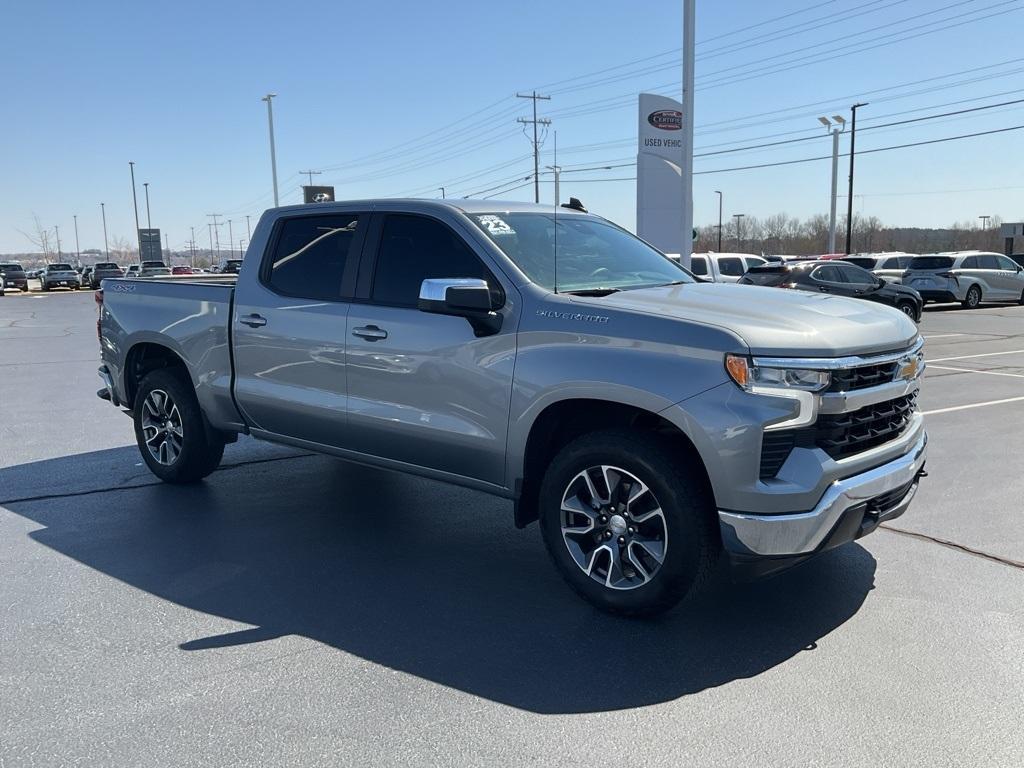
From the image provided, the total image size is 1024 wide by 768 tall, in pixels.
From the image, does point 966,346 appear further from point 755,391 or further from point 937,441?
point 755,391

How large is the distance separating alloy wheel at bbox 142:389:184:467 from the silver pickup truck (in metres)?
0.55

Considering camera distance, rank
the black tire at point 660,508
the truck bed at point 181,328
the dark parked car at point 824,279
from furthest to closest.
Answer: the dark parked car at point 824,279, the truck bed at point 181,328, the black tire at point 660,508

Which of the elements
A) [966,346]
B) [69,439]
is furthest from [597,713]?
[966,346]

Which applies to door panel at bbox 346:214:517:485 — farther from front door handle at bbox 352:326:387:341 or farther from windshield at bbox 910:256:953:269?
windshield at bbox 910:256:953:269

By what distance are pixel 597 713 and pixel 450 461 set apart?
1.77 meters

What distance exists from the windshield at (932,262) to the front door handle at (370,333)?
26.6 meters

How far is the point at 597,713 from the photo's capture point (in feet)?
10.7

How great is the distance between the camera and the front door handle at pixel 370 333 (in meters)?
4.91

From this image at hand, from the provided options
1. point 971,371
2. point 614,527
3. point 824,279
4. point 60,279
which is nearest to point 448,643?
point 614,527

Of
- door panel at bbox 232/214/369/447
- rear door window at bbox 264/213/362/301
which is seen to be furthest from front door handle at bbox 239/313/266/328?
A: rear door window at bbox 264/213/362/301

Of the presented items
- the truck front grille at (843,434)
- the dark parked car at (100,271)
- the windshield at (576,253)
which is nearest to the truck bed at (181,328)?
the windshield at (576,253)

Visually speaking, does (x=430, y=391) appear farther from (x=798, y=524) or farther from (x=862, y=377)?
(x=862, y=377)

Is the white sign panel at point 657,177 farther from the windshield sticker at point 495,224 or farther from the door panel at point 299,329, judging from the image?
the windshield sticker at point 495,224

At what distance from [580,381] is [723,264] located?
64.9ft
